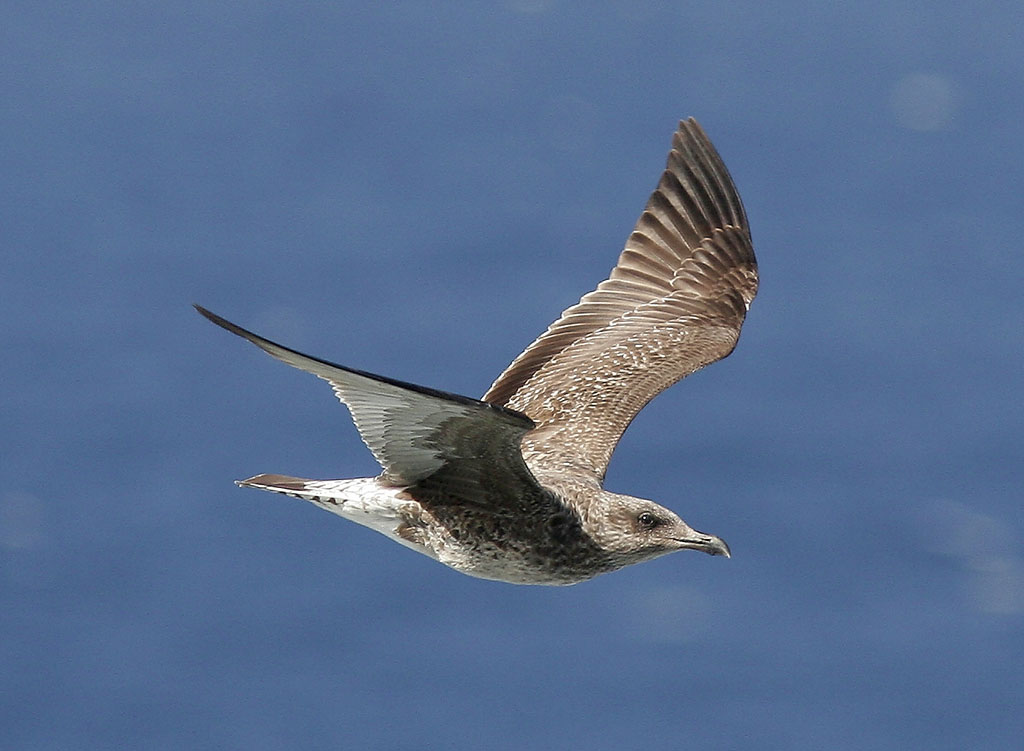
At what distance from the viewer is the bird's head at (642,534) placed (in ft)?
38.2

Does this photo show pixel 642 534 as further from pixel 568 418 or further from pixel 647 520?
pixel 568 418

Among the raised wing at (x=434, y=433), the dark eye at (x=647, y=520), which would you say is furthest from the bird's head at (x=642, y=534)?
the raised wing at (x=434, y=433)

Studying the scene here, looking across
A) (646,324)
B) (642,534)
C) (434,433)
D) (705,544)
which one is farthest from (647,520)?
(646,324)

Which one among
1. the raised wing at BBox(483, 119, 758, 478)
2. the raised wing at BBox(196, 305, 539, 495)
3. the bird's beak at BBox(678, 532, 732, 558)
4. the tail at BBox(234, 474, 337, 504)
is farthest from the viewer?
the raised wing at BBox(483, 119, 758, 478)

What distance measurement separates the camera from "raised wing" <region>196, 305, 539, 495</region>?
10273mm

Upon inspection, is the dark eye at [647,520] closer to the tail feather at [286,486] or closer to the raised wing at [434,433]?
the raised wing at [434,433]

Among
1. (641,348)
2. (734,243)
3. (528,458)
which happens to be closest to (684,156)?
(734,243)

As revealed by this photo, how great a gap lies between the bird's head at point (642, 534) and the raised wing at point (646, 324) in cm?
83

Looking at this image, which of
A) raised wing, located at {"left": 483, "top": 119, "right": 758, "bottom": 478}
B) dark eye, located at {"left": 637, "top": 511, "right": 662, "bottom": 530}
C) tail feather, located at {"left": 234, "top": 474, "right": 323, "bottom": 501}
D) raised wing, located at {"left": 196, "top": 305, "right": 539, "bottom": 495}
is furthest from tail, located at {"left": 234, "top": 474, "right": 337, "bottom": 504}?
dark eye, located at {"left": 637, "top": 511, "right": 662, "bottom": 530}

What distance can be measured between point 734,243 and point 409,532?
4349mm

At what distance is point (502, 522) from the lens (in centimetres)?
1151

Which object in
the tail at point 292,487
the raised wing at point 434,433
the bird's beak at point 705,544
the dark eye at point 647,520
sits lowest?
the tail at point 292,487

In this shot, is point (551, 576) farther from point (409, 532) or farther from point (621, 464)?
point (621, 464)

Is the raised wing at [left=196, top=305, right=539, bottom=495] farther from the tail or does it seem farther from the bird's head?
the bird's head
